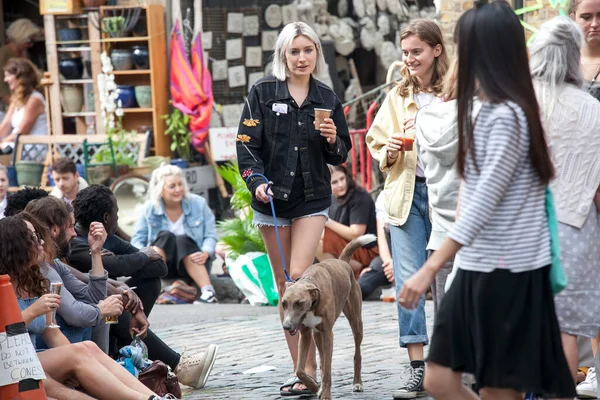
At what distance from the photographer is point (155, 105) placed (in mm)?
14211

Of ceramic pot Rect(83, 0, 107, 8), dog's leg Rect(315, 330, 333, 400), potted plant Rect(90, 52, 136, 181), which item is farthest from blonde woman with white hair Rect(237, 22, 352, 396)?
ceramic pot Rect(83, 0, 107, 8)

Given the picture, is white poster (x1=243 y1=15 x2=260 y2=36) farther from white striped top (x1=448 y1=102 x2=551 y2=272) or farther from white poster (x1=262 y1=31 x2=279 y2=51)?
white striped top (x1=448 y1=102 x2=551 y2=272)

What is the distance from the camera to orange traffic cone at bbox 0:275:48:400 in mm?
5008

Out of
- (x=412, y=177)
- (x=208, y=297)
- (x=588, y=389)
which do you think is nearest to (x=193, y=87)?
(x=208, y=297)

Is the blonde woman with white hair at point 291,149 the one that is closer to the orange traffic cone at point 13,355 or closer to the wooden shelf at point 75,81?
the orange traffic cone at point 13,355

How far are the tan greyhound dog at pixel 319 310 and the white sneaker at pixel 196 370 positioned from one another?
816mm

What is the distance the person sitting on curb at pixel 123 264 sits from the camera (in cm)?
658

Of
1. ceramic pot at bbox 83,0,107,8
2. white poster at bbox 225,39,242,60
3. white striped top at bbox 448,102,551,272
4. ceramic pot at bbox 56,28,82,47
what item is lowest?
white striped top at bbox 448,102,551,272

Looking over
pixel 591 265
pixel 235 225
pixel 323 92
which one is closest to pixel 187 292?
pixel 235 225

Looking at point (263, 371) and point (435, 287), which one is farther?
point (263, 371)

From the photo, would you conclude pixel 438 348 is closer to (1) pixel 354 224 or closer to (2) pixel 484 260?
(2) pixel 484 260

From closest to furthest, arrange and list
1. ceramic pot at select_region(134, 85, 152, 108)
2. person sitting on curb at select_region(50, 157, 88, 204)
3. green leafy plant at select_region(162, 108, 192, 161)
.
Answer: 1. person sitting on curb at select_region(50, 157, 88, 204)
2. green leafy plant at select_region(162, 108, 192, 161)
3. ceramic pot at select_region(134, 85, 152, 108)

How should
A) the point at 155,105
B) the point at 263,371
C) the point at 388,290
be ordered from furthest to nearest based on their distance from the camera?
1. the point at 155,105
2. the point at 388,290
3. the point at 263,371

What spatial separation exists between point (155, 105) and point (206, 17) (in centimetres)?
139
